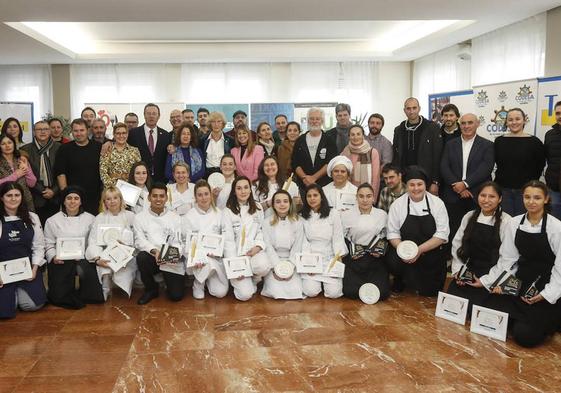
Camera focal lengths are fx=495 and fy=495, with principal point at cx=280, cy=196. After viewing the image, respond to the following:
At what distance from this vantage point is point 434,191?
5.44 m

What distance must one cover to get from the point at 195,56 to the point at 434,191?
22.6 feet

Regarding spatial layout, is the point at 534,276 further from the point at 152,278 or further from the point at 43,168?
the point at 43,168

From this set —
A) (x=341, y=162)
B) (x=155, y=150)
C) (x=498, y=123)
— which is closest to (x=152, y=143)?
(x=155, y=150)

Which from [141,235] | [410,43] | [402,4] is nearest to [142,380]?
→ [141,235]

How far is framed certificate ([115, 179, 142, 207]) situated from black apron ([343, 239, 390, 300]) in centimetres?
215

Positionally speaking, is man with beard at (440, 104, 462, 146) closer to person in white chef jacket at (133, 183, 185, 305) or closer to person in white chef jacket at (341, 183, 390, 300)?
person in white chef jacket at (341, 183, 390, 300)

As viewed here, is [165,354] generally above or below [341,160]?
below

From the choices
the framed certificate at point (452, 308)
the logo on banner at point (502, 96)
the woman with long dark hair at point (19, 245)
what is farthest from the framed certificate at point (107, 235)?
the logo on banner at point (502, 96)

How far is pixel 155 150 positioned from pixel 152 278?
5.53 ft

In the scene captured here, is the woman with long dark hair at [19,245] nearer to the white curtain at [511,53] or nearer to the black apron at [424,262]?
the black apron at [424,262]

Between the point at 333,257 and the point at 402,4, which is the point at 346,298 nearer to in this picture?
the point at 333,257

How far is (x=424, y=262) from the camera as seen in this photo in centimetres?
472

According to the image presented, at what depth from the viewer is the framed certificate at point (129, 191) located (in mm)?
4859

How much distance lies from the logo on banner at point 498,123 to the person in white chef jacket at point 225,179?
12.0 feet
